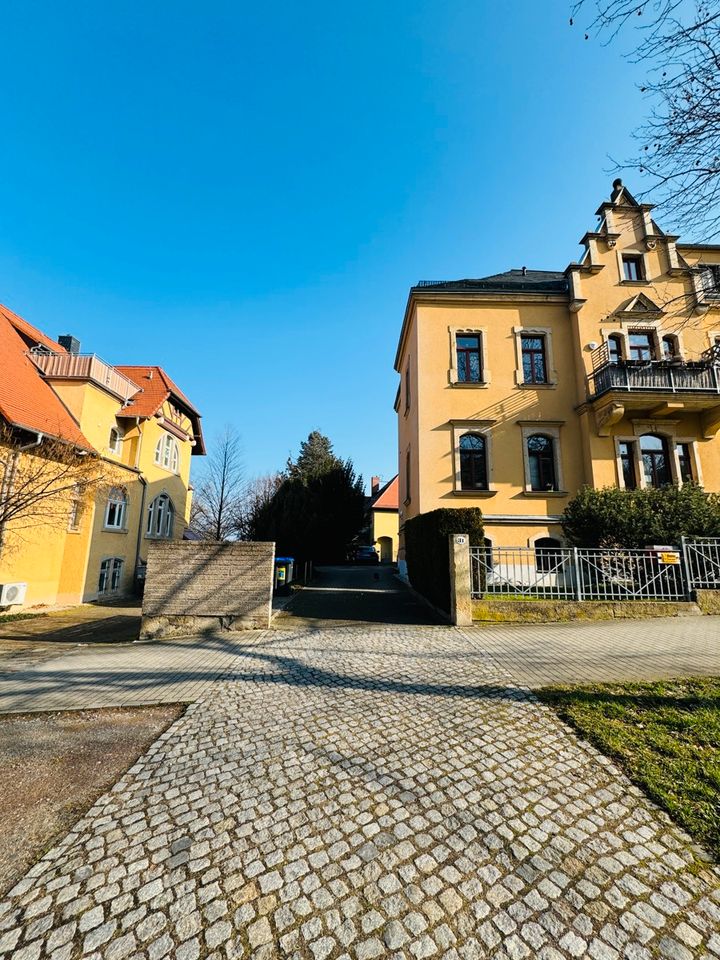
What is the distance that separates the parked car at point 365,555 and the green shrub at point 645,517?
937 inches

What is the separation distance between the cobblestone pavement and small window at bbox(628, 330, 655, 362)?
58.8 ft

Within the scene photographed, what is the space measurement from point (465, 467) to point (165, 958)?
15.9m

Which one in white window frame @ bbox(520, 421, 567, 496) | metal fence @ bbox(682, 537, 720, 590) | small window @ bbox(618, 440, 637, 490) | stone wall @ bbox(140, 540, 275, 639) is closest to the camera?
stone wall @ bbox(140, 540, 275, 639)

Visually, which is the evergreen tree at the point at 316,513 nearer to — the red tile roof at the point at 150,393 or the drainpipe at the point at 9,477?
the red tile roof at the point at 150,393

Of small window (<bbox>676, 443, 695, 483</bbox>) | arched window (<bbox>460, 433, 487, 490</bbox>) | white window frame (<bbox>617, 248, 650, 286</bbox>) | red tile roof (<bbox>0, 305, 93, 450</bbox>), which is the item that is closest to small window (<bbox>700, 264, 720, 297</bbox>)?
white window frame (<bbox>617, 248, 650, 286</bbox>)

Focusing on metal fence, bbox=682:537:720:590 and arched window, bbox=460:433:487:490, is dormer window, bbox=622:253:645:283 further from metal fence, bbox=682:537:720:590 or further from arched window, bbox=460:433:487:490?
metal fence, bbox=682:537:720:590

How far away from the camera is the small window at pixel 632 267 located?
57.4 ft

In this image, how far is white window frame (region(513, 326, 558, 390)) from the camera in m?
16.8

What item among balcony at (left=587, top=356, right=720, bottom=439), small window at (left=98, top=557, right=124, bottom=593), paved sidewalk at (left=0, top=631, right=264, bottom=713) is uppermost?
balcony at (left=587, top=356, right=720, bottom=439)

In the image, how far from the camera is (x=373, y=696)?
4859 millimetres

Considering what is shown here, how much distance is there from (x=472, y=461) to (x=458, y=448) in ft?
2.71

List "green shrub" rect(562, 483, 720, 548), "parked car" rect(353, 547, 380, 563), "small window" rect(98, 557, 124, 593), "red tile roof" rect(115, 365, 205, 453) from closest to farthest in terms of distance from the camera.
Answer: "green shrub" rect(562, 483, 720, 548), "small window" rect(98, 557, 124, 593), "red tile roof" rect(115, 365, 205, 453), "parked car" rect(353, 547, 380, 563)

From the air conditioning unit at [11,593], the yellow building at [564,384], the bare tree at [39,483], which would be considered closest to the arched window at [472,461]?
the yellow building at [564,384]

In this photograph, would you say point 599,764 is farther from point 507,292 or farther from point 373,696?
point 507,292
